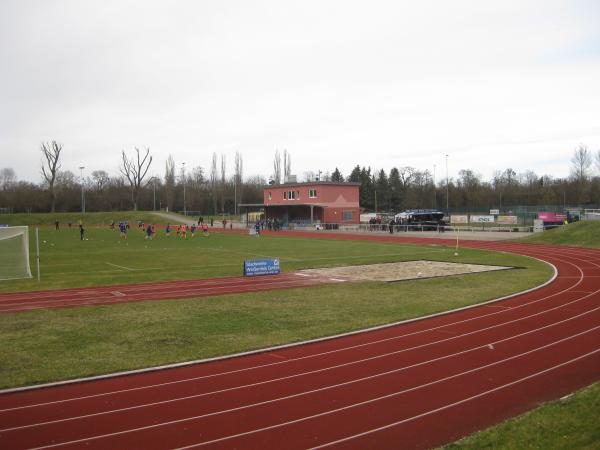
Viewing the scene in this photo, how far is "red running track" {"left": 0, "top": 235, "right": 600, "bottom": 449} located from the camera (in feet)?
23.3

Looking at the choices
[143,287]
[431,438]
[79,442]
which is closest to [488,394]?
[431,438]

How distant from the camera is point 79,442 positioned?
6.90m

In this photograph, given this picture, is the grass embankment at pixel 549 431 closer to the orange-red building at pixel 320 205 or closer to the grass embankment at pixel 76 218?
the orange-red building at pixel 320 205

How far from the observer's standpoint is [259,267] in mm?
23391

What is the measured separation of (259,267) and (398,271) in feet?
Answer: 21.3

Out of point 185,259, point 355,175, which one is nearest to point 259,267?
point 185,259

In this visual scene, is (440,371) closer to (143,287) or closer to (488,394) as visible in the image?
(488,394)

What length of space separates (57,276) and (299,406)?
1914 cm

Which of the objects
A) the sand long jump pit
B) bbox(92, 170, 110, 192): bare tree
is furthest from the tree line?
the sand long jump pit

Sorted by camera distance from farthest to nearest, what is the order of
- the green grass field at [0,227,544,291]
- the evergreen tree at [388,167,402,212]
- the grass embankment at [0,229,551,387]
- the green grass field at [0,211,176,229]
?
the evergreen tree at [388,167,402,212]
the green grass field at [0,211,176,229]
the green grass field at [0,227,544,291]
the grass embankment at [0,229,551,387]

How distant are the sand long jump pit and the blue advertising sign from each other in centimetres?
156

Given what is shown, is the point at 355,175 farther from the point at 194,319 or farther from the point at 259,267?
the point at 194,319

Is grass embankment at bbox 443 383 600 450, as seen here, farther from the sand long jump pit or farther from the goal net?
the goal net

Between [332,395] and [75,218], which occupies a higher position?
[75,218]
